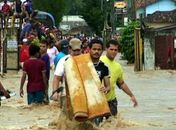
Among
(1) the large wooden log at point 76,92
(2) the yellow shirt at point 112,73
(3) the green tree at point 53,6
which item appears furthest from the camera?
(3) the green tree at point 53,6

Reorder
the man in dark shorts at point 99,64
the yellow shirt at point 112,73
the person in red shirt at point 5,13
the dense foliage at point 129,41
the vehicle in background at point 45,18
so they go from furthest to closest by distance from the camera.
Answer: the vehicle in background at point 45,18
the dense foliage at point 129,41
the person in red shirt at point 5,13
the yellow shirt at point 112,73
the man in dark shorts at point 99,64

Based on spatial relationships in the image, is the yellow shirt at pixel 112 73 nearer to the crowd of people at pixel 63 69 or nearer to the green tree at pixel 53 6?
the crowd of people at pixel 63 69

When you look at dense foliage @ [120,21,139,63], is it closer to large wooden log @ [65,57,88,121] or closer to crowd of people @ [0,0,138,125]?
crowd of people @ [0,0,138,125]

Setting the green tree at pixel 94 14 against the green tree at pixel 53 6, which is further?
the green tree at pixel 94 14

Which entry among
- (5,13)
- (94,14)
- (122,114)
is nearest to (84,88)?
(122,114)

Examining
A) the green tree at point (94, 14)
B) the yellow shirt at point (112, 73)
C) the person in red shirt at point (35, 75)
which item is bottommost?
the green tree at point (94, 14)

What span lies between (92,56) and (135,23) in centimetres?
3138

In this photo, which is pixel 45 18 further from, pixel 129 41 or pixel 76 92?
pixel 76 92

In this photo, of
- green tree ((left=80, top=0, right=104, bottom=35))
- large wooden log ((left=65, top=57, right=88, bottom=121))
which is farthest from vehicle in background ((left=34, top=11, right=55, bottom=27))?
green tree ((left=80, top=0, right=104, bottom=35))

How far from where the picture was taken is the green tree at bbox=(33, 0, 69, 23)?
8875 centimetres

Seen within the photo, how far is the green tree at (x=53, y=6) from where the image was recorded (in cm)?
8875

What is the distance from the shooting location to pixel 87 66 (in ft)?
28.8

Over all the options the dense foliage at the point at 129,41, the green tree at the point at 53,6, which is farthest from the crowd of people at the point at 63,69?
the green tree at the point at 53,6

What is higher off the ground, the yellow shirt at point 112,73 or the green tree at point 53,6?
the yellow shirt at point 112,73
